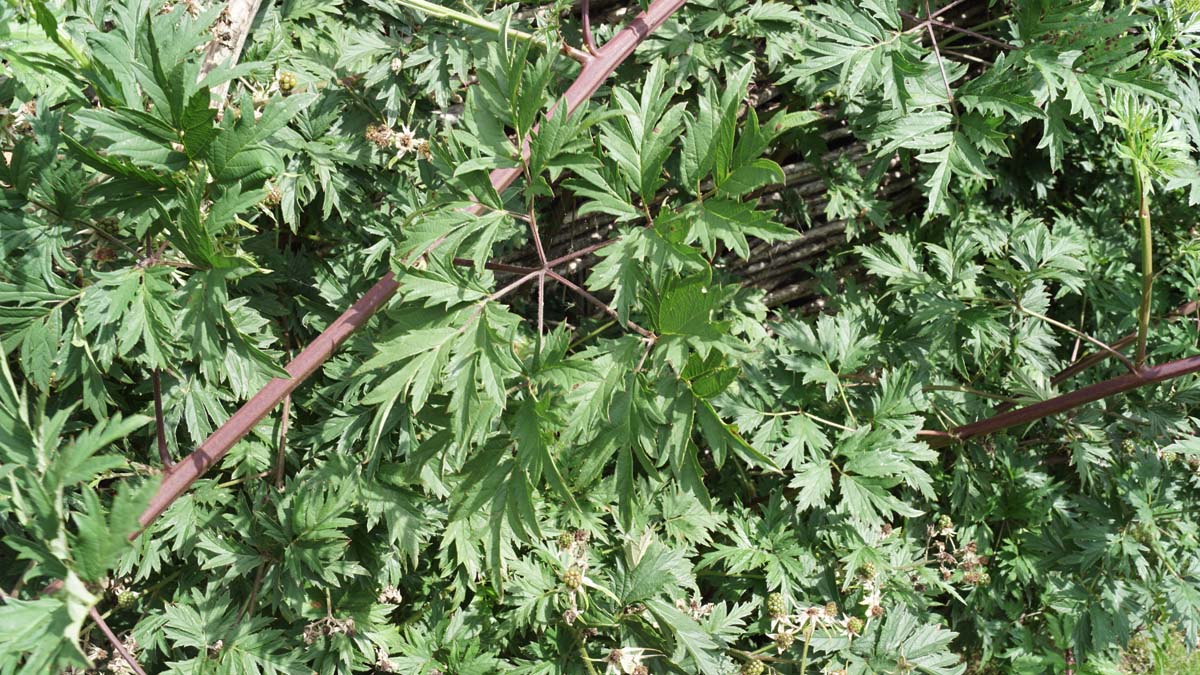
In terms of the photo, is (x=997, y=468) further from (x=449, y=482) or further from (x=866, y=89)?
(x=449, y=482)

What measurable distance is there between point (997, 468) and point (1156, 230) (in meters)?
1.04

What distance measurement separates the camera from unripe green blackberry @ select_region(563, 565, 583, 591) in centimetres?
203

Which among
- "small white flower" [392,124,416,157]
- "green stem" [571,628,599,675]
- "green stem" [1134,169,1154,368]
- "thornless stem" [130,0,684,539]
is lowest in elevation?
"green stem" [571,628,599,675]

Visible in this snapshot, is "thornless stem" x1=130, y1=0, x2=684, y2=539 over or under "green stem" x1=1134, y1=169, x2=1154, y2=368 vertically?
over

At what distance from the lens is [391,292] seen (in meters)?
1.61

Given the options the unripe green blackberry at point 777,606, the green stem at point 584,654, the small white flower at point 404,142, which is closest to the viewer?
the small white flower at point 404,142

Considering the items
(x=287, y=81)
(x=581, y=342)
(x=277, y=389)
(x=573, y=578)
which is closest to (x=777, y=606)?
(x=573, y=578)

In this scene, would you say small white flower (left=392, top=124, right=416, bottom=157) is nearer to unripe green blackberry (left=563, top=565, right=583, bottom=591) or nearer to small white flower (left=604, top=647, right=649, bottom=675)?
unripe green blackberry (left=563, top=565, right=583, bottom=591)

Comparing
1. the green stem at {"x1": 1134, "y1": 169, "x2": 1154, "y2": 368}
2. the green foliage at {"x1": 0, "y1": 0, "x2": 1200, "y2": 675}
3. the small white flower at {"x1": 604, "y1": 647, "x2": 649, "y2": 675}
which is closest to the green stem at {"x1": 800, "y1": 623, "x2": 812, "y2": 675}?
the green foliage at {"x1": 0, "y1": 0, "x2": 1200, "y2": 675}

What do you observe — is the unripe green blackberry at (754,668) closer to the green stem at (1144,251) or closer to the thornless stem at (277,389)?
the green stem at (1144,251)

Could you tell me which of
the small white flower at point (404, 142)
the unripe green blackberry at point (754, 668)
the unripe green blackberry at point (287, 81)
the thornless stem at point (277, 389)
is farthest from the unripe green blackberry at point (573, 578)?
the unripe green blackberry at point (287, 81)

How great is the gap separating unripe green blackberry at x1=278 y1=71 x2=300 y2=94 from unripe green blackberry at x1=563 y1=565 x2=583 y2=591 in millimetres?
1223

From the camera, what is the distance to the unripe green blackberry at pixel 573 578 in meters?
2.03

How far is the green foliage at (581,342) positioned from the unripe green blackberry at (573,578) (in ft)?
0.18
